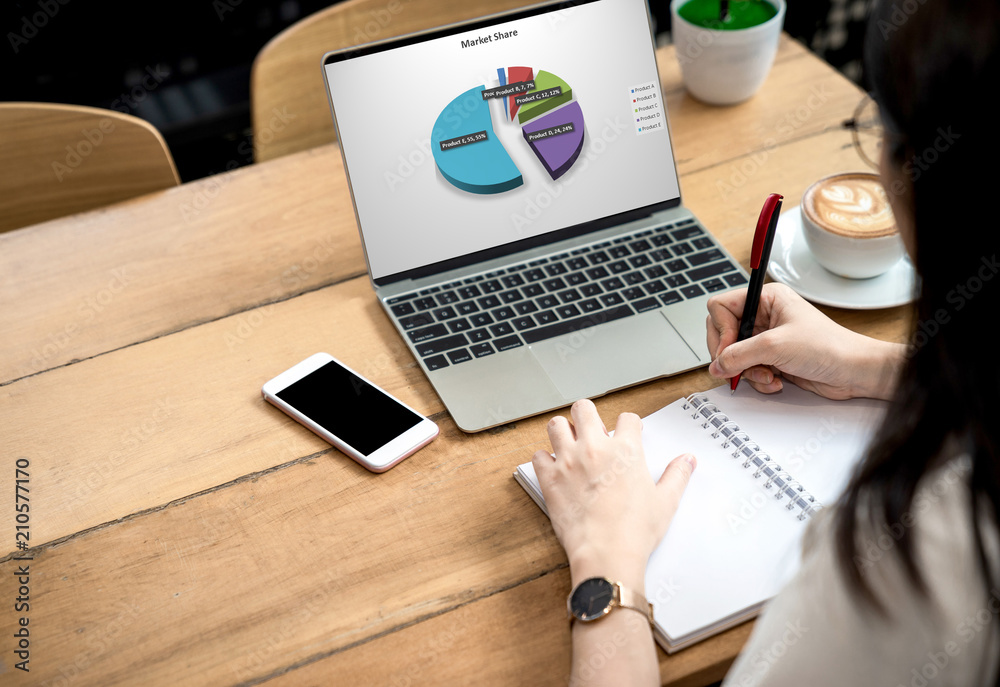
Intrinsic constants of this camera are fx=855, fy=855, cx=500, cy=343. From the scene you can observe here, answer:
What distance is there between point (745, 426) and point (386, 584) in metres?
0.37

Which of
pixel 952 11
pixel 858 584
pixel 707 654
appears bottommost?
pixel 707 654

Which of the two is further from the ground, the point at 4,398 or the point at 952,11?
the point at 952,11

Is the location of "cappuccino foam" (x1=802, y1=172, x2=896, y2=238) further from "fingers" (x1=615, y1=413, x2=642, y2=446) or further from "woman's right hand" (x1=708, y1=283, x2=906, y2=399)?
"fingers" (x1=615, y1=413, x2=642, y2=446)

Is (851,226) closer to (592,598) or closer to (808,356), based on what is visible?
(808,356)

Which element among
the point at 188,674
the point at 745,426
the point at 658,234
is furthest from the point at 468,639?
the point at 658,234

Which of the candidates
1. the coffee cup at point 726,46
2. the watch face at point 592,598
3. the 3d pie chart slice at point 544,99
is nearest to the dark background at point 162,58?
the coffee cup at point 726,46

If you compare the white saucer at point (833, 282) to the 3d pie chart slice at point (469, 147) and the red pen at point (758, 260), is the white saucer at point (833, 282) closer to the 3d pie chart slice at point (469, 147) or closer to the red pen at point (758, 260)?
the red pen at point (758, 260)

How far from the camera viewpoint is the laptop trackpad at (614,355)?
888 millimetres

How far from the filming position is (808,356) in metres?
0.83

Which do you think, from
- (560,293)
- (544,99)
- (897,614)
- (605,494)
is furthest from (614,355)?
(897,614)

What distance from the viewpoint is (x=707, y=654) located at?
0.67 m

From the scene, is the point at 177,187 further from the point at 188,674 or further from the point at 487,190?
the point at 188,674

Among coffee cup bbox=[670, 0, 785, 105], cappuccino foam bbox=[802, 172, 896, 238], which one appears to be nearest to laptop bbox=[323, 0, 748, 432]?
cappuccino foam bbox=[802, 172, 896, 238]

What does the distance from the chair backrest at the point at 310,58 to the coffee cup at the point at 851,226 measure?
737 mm
